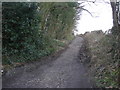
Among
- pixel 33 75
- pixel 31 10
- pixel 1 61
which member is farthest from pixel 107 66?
pixel 31 10

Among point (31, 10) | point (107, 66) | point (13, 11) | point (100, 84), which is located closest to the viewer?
point (100, 84)

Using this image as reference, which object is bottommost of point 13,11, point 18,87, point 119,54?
point 18,87

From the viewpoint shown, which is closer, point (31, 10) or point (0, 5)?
point (0, 5)

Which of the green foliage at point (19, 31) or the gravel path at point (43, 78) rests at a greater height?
the green foliage at point (19, 31)

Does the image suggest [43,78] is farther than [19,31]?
No

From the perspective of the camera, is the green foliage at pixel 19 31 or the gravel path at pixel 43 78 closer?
the gravel path at pixel 43 78

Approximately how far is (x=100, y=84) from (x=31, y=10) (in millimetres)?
6278

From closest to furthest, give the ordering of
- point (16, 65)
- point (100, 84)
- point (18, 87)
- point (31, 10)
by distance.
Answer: point (100, 84) < point (18, 87) < point (16, 65) < point (31, 10)

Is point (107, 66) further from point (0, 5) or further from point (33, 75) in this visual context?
point (0, 5)

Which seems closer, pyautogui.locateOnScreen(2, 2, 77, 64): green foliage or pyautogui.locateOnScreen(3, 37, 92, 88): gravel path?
pyautogui.locateOnScreen(3, 37, 92, 88): gravel path

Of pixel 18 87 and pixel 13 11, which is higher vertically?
pixel 13 11

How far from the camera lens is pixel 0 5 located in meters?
9.33

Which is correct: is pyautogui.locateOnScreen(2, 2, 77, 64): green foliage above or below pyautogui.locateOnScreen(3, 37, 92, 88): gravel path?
above

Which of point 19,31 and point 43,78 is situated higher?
point 19,31
